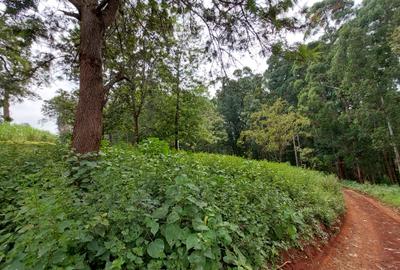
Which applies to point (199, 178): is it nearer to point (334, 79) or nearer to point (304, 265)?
point (304, 265)

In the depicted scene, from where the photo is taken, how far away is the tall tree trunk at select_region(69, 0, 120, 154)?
381cm

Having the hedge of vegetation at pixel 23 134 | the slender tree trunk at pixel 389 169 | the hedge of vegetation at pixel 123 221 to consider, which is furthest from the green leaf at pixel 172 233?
the slender tree trunk at pixel 389 169

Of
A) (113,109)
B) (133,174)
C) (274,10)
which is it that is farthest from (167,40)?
(113,109)

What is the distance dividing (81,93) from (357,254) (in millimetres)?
5421

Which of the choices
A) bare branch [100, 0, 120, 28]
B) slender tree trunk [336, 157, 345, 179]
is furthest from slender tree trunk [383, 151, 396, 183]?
bare branch [100, 0, 120, 28]

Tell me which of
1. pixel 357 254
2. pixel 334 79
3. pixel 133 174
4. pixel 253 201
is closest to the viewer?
pixel 133 174

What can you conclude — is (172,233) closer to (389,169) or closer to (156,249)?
(156,249)

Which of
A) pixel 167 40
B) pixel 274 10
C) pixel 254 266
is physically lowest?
pixel 254 266

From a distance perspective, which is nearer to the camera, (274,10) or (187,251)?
(187,251)

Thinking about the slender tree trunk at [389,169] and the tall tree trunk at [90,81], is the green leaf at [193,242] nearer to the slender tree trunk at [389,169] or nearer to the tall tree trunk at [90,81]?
the tall tree trunk at [90,81]

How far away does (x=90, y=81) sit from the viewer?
12.8 feet

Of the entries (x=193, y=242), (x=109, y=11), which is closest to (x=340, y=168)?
(x=109, y=11)

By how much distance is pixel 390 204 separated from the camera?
10.3 m

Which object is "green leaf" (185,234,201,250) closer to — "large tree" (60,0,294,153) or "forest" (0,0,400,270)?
"forest" (0,0,400,270)
